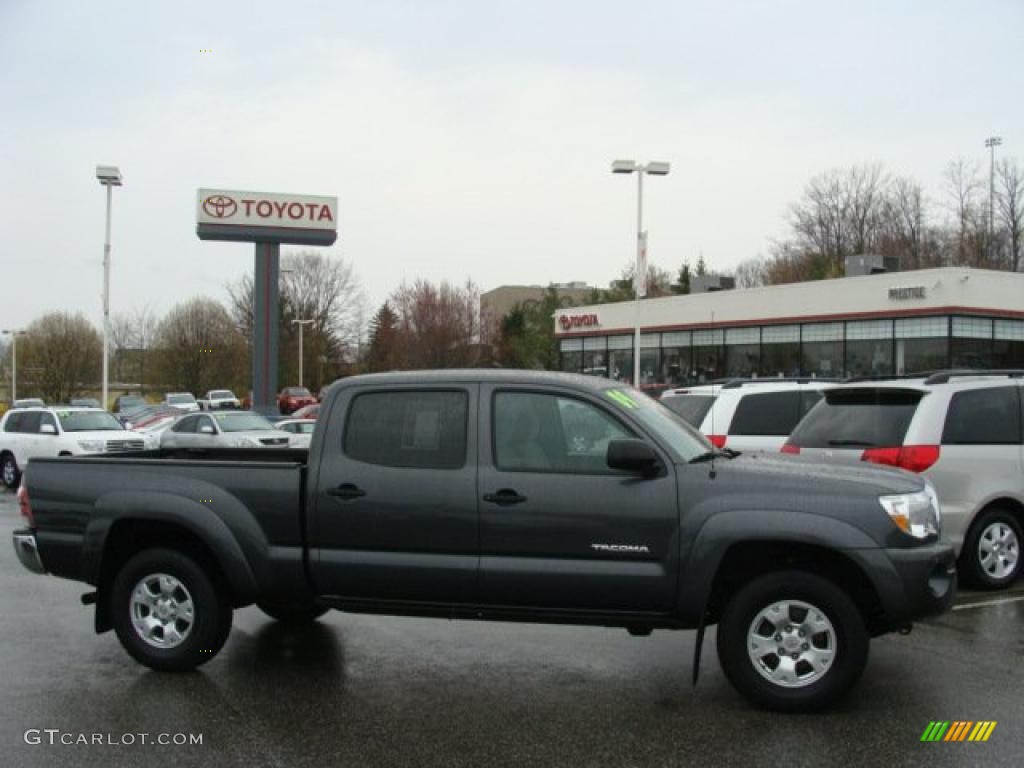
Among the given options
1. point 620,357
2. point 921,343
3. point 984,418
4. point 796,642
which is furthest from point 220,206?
point 796,642

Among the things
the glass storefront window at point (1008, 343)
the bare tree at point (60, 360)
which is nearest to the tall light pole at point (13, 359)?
the bare tree at point (60, 360)

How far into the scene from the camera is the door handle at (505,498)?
5758mm

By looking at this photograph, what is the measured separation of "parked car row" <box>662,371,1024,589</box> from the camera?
867 centimetres

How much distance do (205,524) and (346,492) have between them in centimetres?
93

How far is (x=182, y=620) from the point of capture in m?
6.48

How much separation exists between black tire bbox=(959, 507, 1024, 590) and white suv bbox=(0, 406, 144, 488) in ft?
51.5

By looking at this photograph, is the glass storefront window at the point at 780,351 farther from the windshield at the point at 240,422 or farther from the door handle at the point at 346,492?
the door handle at the point at 346,492

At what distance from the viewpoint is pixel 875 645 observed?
709 centimetres

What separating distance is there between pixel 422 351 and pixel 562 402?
151 feet

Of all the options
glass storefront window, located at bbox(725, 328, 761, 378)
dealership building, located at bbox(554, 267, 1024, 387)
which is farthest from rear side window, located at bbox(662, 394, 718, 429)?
glass storefront window, located at bbox(725, 328, 761, 378)

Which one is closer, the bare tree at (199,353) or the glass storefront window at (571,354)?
the glass storefront window at (571,354)

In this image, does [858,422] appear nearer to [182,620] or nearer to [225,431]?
[182,620]

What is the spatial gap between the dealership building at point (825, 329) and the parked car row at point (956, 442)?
19.8 metres

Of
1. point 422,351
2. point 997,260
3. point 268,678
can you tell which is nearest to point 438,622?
point 268,678
